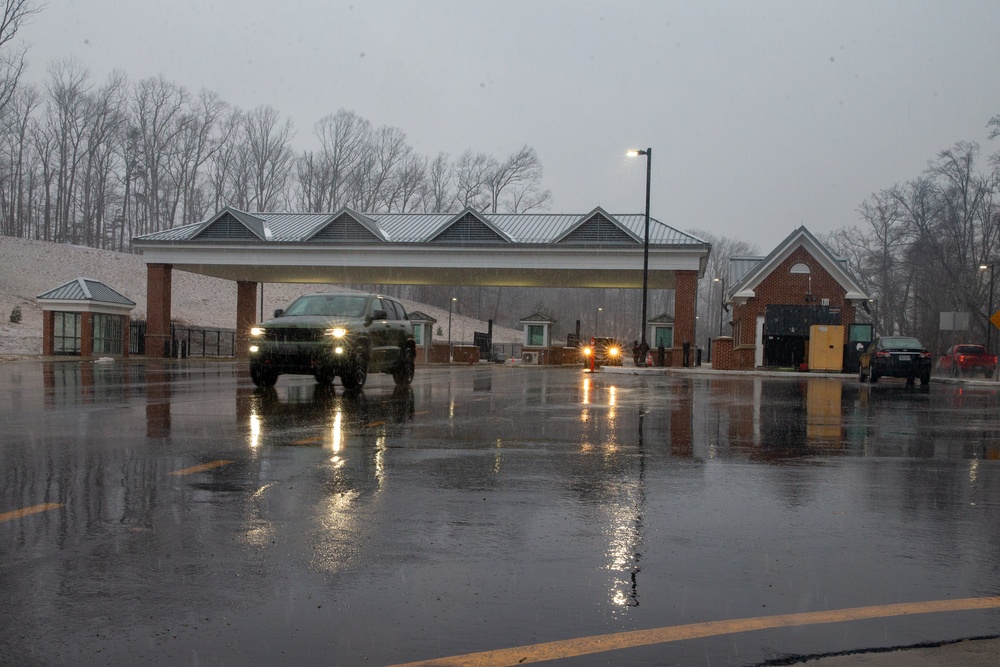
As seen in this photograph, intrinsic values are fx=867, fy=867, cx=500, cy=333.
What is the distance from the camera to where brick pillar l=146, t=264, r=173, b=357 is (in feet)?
133

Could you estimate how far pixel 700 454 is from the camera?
8.67 meters

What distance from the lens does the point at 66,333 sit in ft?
123

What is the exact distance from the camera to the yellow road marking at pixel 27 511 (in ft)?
17.4

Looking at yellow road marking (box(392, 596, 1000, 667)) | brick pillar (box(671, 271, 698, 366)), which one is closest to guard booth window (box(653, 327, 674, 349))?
brick pillar (box(671, 271, 698, 366))

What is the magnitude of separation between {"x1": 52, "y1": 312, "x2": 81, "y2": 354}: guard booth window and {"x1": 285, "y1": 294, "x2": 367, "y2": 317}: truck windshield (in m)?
24.6

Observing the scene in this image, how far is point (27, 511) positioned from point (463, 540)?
282 cm

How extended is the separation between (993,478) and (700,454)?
2550 millimetres

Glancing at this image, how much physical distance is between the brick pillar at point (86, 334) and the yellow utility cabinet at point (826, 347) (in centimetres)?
3068

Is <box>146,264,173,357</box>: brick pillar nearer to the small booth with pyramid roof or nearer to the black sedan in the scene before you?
the small booth with pyramid roof

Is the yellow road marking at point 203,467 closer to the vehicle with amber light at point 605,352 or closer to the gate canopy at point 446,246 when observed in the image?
the gate canopy at point 446,246

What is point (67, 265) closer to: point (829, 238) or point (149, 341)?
point (149, 341)

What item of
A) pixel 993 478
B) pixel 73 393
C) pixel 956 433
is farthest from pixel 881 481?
pixel 73 393

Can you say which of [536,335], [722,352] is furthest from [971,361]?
[536,335]

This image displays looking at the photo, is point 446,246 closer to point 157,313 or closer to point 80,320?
point 157,313
